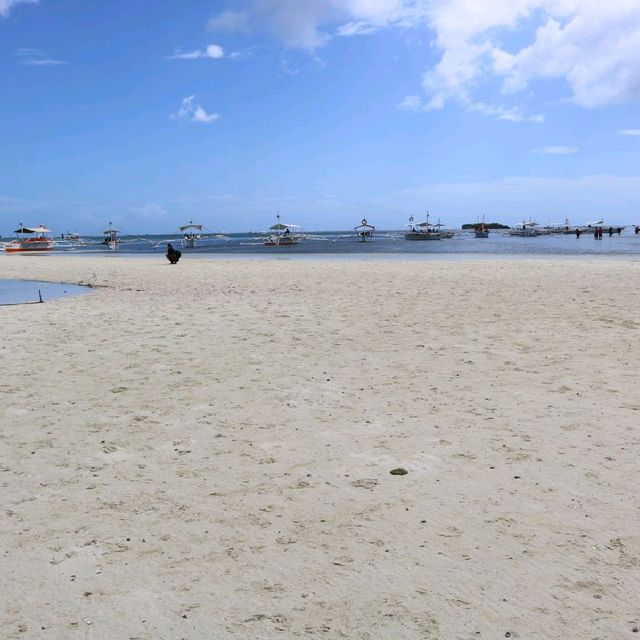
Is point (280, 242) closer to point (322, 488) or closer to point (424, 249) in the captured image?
point (424, 249)

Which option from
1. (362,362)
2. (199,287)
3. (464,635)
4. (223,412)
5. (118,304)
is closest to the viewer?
(464,635)

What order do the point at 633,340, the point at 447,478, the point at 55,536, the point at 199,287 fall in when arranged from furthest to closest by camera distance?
1. the point at 199,287
2. the point at 633,340
3. the point at 447,478
4. the point at 55,536

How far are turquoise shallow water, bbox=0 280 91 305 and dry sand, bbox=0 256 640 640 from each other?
8.28 m

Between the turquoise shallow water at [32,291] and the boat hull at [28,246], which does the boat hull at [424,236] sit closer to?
→ the boat hull at [28,246]

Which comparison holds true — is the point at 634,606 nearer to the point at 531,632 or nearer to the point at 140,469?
the point at 531,632

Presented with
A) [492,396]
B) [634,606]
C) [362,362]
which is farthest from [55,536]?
[362,362]

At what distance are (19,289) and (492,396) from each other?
1847 centimetres

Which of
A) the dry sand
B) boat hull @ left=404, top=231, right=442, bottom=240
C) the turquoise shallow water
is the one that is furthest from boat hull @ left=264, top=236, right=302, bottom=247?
the dry sand

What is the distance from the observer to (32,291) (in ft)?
63.8

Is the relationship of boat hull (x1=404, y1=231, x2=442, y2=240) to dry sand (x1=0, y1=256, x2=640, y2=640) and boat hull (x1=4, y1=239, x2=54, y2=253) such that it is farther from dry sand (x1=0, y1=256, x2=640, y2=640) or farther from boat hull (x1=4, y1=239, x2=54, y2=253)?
dry sand (x1=0, y1=256, x2=640, y2=640)

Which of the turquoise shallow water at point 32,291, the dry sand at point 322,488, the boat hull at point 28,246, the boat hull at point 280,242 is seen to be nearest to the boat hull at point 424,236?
the boat hull at point 280,242

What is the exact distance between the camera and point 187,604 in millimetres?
3023

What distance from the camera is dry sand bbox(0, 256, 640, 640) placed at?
298 cm

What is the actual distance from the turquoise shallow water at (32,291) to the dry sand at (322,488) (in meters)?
8.28
